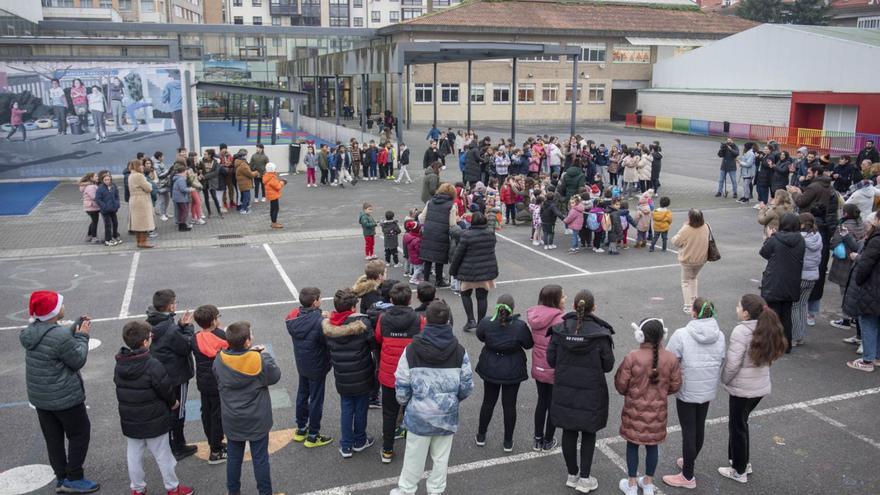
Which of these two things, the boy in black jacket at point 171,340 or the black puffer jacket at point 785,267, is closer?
the boy in black jacket at point 171,340

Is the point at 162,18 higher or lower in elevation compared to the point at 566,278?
higher

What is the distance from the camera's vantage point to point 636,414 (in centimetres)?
581

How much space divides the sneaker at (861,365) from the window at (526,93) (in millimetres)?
47153

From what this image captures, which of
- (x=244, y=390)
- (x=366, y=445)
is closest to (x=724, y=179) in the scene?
(x=366, y=445)

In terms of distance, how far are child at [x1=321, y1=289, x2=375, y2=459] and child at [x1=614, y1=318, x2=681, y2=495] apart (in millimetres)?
2177

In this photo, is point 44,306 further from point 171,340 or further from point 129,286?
point 129,286

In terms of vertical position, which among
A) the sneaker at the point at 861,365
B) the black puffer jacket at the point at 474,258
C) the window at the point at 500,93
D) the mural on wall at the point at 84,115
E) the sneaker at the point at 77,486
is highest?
the window at the point at 500,93

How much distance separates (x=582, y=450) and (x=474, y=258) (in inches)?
155

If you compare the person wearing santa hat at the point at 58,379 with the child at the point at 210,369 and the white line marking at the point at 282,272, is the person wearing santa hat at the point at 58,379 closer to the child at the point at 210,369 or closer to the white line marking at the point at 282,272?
the child at the point at 210,369

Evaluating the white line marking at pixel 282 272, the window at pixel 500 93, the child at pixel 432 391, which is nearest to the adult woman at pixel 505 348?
the child at pixel 432 391

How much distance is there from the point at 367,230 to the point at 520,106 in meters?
42.5

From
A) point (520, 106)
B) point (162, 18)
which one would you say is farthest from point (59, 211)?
point (162, 18)

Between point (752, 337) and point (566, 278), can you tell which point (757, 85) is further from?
point (752, 337)

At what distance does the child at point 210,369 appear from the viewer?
613 centimetres
